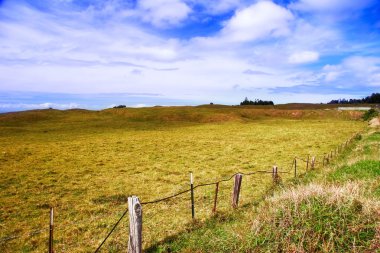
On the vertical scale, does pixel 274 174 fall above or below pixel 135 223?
below

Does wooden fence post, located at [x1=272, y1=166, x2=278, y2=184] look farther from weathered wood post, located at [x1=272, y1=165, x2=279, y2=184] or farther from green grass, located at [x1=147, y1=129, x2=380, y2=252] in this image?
green grass, located at [x1=147, y1=129, x2=380, y2=252]

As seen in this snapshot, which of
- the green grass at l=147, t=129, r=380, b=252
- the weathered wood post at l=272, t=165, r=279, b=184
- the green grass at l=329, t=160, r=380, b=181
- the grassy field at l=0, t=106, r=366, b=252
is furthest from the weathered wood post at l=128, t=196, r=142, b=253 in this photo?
the green grass at l=329, t=160, r=380, b=181

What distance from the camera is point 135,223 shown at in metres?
7.74

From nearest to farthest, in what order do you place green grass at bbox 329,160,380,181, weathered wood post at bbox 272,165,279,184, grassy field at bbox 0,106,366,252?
grassy field at bbox 0,106,366,252
green grass at bbox 329,160,380,181
weathered wood post at bbox 272,165,279,184

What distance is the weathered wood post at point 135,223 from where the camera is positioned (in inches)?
303

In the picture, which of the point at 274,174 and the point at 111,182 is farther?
the point at 111,182

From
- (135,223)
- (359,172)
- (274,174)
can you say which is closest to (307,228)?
(135,223)

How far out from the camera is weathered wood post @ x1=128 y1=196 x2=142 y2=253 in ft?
25.2

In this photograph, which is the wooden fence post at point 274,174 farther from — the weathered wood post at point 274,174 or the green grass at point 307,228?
the green grass at point 307,228

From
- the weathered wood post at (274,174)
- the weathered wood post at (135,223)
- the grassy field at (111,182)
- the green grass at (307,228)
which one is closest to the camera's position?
the green grass at (307,228)

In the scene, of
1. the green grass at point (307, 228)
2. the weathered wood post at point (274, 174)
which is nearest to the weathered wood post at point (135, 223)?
the green grass at point (307, 228)

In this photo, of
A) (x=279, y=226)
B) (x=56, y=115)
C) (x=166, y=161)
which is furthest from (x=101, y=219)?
(x=56, y=115)

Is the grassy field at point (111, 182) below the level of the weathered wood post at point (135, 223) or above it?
below

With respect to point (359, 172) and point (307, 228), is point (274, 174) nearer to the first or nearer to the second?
point (359, 172)
